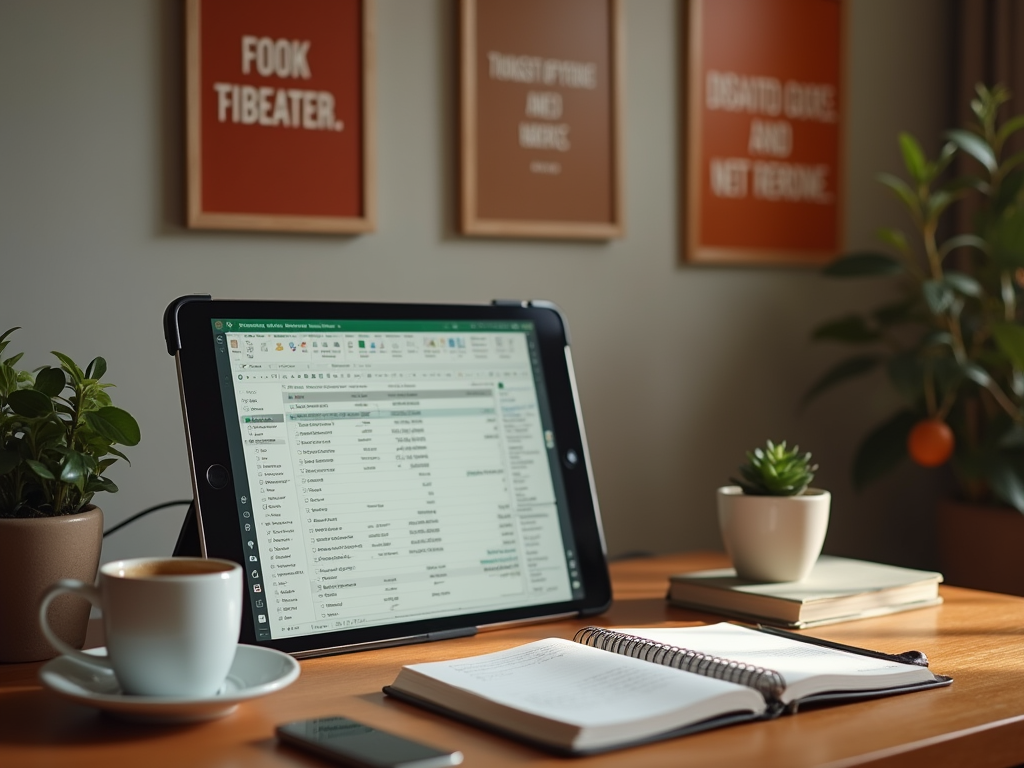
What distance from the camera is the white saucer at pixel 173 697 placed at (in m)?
0.75

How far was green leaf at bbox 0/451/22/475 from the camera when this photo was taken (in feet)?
3.07

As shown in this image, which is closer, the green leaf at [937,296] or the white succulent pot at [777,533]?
the white succulent pot at [777,533]

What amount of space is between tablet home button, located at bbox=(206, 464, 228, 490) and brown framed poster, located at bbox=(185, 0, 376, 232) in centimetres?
45

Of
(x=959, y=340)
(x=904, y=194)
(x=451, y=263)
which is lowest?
(x=959, y=340)

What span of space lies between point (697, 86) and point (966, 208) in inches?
26.1

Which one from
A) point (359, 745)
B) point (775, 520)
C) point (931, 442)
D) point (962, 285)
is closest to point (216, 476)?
point (359, 745)

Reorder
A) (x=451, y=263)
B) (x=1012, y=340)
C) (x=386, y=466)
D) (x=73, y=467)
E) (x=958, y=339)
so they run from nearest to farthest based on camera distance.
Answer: (x=73, y=467) → (x=386, y=466) → (x=451, y=263) → (x=1012, y=340) → (x=958, y=339)

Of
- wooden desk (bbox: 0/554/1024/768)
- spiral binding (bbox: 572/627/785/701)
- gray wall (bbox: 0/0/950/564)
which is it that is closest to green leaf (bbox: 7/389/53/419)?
wooden desk (bbox: 0/554/1024/768)

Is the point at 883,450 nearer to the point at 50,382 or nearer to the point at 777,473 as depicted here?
the point at 777,473

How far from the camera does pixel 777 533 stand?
1171mm

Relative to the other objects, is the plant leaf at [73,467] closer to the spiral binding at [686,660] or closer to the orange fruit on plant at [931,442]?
the spiral binding at [686,660]

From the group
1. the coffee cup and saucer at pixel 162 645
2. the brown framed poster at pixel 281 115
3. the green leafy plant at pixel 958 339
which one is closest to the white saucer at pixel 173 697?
the coffee cup and saucer at pixel 162 645

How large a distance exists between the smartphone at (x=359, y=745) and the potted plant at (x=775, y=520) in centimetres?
55

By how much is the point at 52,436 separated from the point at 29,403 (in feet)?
0.12
